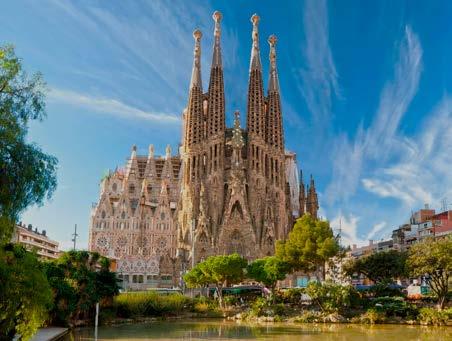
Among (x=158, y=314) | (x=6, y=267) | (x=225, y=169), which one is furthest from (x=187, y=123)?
(x=6, y=267)

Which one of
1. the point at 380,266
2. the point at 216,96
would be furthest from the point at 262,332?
the point at 216,96

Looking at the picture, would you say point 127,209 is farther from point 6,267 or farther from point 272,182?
point 6,267

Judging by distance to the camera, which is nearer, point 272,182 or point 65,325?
point 65,325

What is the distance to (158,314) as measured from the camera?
123ft

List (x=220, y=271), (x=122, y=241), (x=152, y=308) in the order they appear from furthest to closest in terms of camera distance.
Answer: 1. (x=122, y=241)
2. (x=220, y=271)
3. (x=152, y=308)

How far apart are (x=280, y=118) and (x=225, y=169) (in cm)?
1290

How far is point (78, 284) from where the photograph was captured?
28.8 meters

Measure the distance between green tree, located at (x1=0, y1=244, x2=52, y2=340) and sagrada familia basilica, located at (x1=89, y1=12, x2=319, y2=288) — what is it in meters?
51.6

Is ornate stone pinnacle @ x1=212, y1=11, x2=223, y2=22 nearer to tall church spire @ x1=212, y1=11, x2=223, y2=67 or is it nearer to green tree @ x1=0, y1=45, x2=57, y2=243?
tall church spire @ x1=212, y1=11, x2=223, y2=67

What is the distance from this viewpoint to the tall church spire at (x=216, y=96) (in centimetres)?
7612

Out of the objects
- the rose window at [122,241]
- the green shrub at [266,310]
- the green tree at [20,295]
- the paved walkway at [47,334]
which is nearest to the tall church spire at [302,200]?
the rose window at [122,241]

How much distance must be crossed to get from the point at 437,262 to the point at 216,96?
4964 centimetres

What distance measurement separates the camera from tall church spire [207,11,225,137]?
76125 mm

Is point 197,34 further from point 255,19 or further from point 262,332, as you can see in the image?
point 262,332
